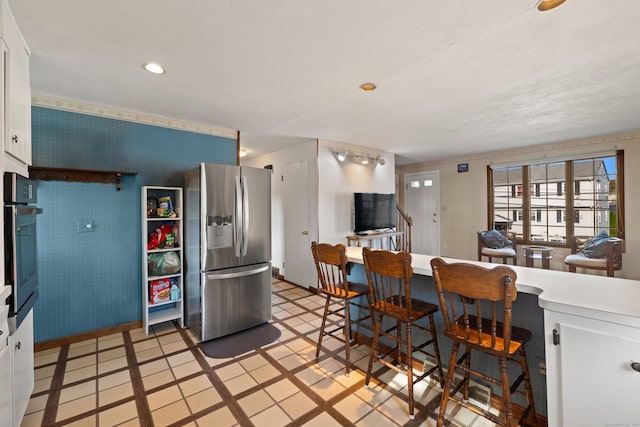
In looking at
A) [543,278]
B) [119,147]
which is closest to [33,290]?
[119,147]

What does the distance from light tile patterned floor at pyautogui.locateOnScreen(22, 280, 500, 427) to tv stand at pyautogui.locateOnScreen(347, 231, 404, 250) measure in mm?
2174

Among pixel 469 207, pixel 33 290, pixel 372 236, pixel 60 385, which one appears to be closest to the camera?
pixel 33 290

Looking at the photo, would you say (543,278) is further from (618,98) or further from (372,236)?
(372,236)

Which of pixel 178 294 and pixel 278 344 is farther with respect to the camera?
pixel 178 294

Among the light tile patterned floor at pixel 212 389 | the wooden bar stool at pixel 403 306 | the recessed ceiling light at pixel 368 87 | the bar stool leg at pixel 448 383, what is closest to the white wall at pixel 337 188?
the recessed ceiling light at pixel 368 87

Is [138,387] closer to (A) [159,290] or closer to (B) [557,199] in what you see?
(A) [159,290]

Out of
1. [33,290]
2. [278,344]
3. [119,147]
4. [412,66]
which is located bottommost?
[278,344]

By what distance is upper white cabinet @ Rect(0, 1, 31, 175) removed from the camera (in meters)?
1.46

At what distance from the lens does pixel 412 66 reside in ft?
7.04

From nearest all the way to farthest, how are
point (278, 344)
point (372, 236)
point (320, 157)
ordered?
point (278, 344) → point (320, 157) → point (372, 236)

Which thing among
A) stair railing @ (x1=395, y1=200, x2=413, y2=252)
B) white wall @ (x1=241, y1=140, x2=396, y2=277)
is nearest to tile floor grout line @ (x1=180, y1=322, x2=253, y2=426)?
white wall @ (x1=241, y1=140, x2=396, y2=277)

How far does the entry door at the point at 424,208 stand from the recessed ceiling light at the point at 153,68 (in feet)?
19.3

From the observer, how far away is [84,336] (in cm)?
283

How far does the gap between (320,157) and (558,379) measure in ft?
12.3
